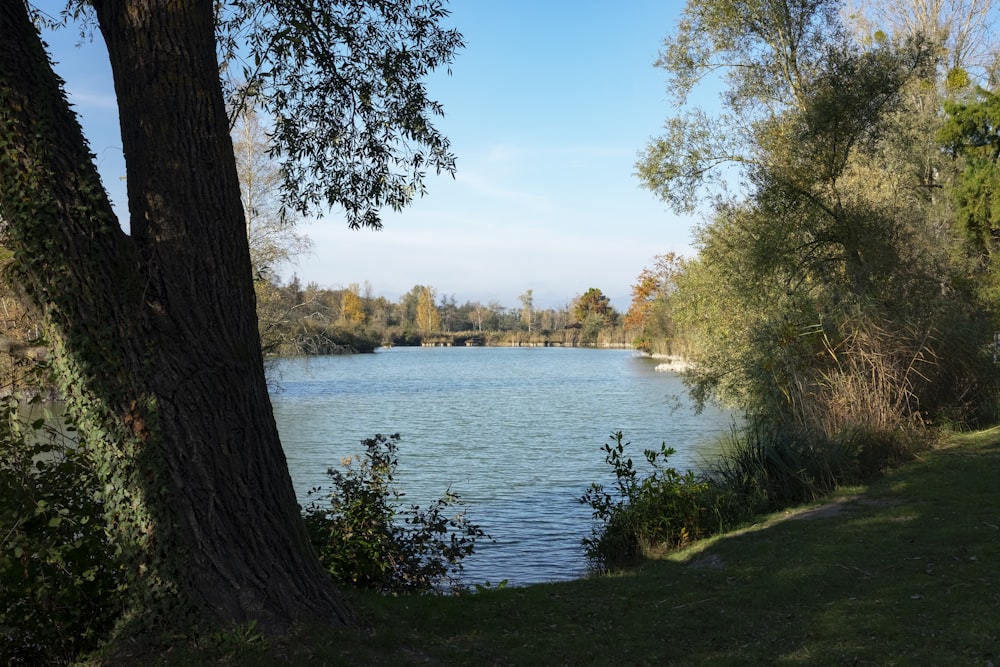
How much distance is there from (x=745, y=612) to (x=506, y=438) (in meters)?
16.3

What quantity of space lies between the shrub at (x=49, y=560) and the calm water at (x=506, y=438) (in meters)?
5.27

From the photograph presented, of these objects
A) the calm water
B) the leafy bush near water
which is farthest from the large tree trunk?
the calm water

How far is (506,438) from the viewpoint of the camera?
2206cm

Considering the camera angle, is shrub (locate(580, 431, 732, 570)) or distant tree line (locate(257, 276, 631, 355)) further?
distant tree line (locate(257, 276, 631, 355))

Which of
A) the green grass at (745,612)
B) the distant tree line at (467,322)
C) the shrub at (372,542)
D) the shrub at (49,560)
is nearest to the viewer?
the shrub at (49,560)

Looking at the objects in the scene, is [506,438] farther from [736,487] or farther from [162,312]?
[162,312]

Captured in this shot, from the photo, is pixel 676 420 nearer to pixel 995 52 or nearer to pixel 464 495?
pixel 464 495

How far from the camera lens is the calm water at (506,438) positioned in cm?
1169

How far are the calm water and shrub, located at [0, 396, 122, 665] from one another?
5270mm

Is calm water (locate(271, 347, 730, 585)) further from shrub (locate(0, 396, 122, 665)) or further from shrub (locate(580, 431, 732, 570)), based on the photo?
shrub (locate(0, 396, 122, 665))

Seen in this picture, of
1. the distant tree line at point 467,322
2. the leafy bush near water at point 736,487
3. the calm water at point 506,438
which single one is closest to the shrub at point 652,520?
the leafy bush near water at point 736,487

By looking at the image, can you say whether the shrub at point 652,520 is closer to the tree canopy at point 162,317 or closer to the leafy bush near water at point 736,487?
the leafy bush near water at point 736,487

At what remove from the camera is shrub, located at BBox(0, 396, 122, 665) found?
4438 millimetres

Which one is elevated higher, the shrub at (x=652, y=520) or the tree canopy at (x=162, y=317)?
the tree canopy at (x=162, y=317)
